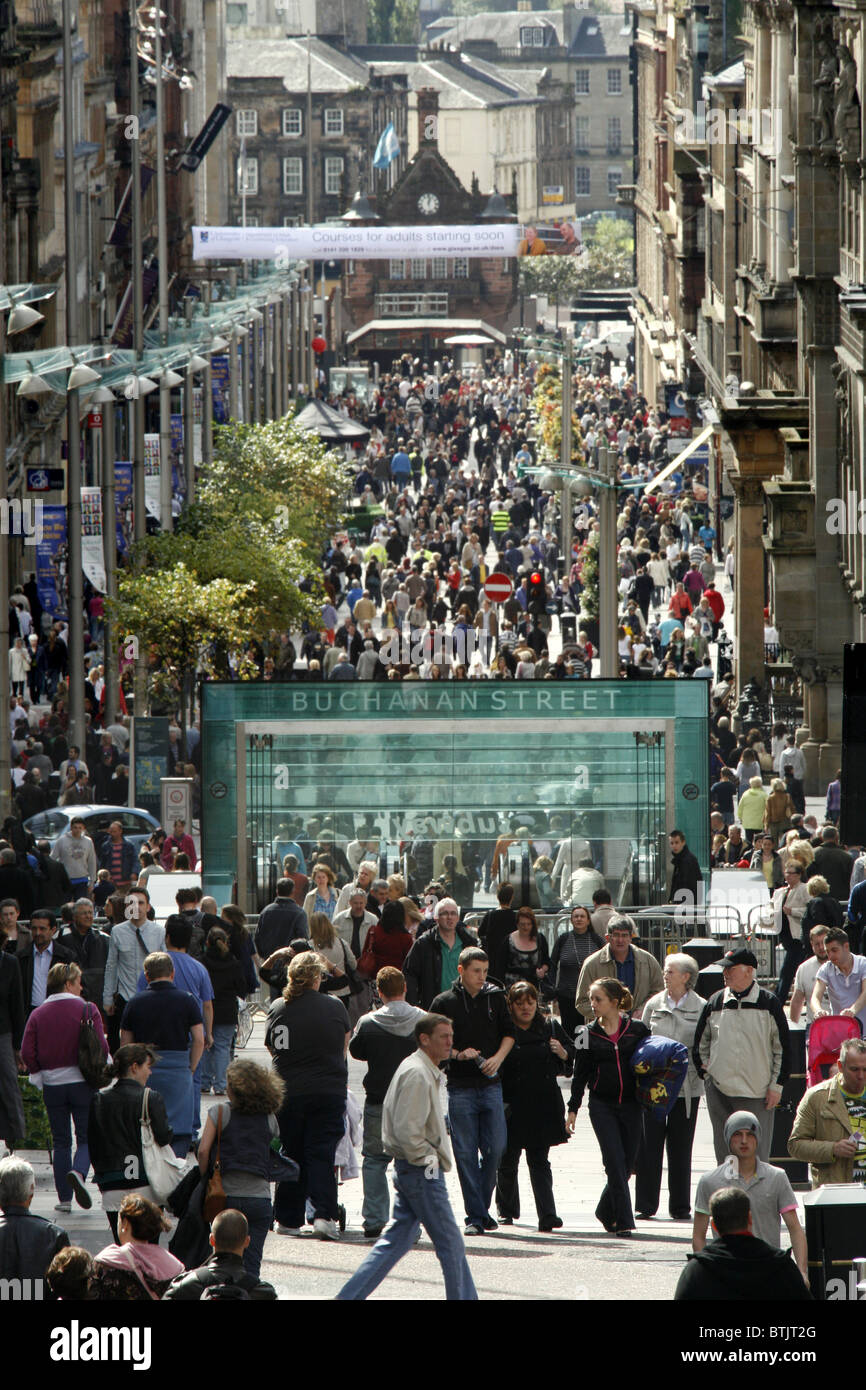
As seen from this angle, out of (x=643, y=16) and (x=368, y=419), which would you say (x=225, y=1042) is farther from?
(x=643, y=16)

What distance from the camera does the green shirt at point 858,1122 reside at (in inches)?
427

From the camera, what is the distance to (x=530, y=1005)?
12297 millimetres

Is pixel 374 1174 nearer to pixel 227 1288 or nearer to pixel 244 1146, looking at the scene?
pixel 244 1146

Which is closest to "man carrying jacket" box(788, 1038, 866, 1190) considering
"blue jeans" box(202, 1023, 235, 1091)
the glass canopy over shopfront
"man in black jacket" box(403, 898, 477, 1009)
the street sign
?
"man in black jacket" box(403, 898, 477, 1009)

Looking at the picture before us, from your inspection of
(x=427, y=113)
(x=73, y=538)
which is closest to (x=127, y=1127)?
(x=73, y=538)

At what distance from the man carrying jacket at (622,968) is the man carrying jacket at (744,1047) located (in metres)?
1.31

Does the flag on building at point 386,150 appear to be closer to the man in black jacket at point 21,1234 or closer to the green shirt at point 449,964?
the green shirt at point 449,964

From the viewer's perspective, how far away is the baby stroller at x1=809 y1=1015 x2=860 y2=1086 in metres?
12.3

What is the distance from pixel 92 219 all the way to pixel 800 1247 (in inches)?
2162

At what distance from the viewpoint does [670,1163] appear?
41.6 feet

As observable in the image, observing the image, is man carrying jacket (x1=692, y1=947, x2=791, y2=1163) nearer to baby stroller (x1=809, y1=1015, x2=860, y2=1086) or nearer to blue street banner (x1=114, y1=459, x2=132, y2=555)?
baby stroller (x1=809, y1=1015, x2=860, y2=1086)

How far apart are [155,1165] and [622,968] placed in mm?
3723

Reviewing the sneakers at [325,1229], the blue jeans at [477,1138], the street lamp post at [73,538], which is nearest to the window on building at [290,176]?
the street lamp post at [73,538]
